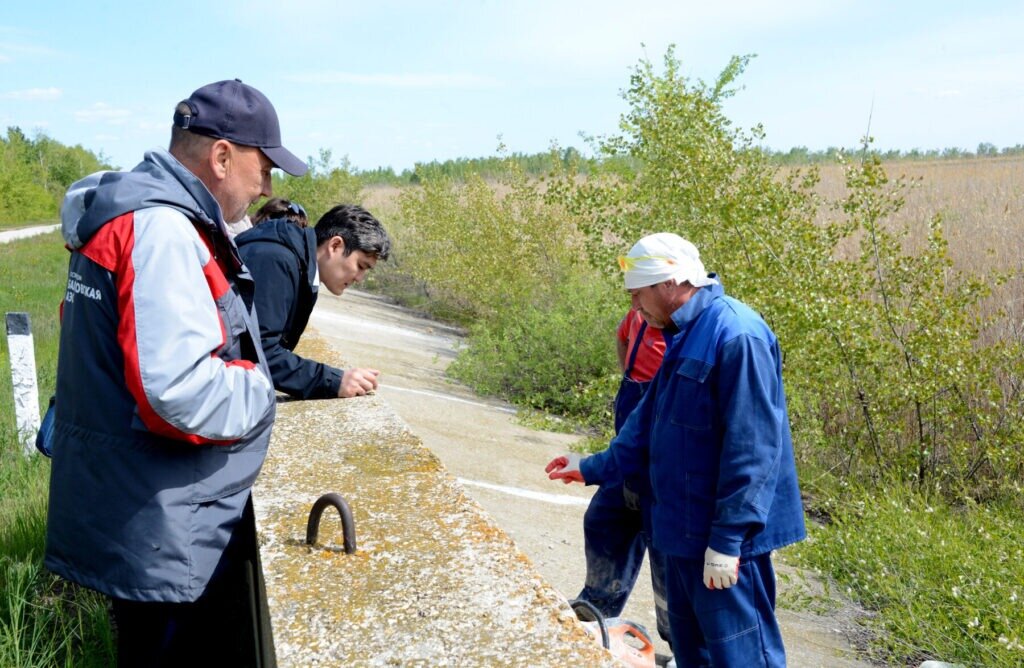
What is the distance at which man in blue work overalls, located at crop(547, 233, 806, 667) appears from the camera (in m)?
2.79

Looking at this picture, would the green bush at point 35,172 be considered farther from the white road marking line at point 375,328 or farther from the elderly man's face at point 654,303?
the elderly man's face at point 654,303

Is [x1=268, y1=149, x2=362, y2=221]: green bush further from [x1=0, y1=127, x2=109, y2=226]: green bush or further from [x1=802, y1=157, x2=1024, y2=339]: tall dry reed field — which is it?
[x1=0, y1=127, x2=109, y2=226]: green bush

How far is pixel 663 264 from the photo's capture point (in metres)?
3.07

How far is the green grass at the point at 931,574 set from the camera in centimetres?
448

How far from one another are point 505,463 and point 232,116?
5467mm

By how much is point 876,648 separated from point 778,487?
2.33 meters

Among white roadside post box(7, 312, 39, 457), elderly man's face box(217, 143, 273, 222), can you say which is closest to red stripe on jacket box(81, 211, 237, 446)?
elderly man's face box(217, 143, 273, 222)

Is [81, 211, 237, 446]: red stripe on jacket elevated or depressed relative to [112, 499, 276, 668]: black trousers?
elevated

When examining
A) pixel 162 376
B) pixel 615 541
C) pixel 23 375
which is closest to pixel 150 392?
pixel 162 376

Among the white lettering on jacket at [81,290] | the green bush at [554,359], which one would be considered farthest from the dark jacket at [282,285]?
the green bush at [554,359]

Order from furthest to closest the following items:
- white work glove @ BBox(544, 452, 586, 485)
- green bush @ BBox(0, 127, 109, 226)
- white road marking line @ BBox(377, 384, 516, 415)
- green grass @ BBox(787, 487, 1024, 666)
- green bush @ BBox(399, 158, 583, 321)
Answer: green bush @ BBox(0, 127, 109, 226)
green bush @ BBox(399, 158, 583, 321)
white road marking line @ BBox(377, 384, 516, 415)
green grass @ BBox(787, 487, 1024, 666)
white work glove @ BBox(544, 452, 586, 485)

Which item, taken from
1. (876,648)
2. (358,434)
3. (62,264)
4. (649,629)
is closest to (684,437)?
(358,434)

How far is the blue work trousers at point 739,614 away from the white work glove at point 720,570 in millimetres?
85

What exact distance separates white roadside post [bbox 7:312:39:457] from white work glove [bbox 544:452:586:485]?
341 centimetres
